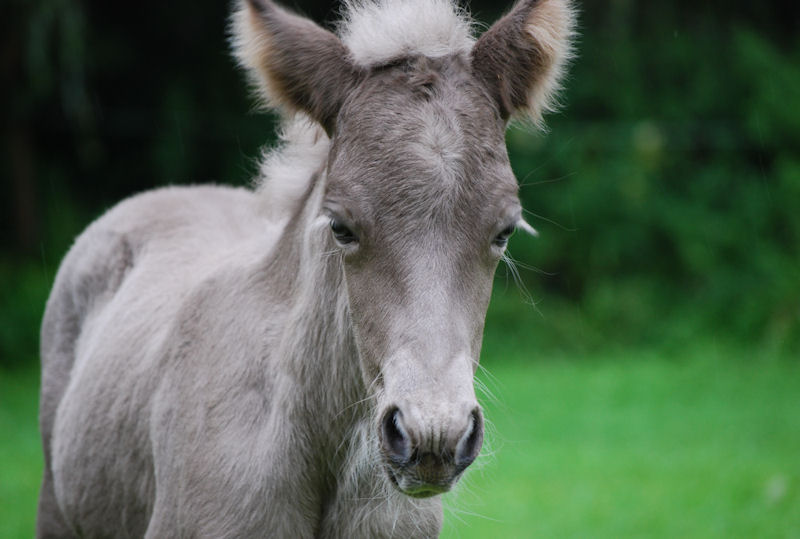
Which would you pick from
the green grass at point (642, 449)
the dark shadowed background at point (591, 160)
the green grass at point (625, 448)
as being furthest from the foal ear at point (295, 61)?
the dark shadowed background at point (591, 160)

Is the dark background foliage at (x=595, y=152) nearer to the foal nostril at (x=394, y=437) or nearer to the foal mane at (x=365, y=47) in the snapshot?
the foal mane at (x=365, y=47)

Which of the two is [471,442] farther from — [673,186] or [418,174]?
[673,186]

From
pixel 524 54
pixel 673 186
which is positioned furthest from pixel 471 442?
pixel 673 186

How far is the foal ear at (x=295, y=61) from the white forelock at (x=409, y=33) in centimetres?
9

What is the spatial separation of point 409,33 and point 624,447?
6.48 m

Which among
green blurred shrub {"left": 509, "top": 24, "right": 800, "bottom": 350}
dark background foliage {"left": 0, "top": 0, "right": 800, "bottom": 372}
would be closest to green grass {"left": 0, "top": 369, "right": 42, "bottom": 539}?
dark background foliage {"left": 0, "top": 0, "right": 800, "bottom": 372}

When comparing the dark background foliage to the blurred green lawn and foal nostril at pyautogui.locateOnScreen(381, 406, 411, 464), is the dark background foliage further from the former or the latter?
foal nostril at pyautogui.locateOnScreen(381, 406, 411, 464)

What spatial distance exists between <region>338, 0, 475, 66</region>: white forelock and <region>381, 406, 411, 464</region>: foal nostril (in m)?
1.17

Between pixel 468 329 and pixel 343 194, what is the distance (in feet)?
1.87

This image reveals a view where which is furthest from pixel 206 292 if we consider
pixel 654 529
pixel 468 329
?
Result: pixel 654 529

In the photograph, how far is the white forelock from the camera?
298 centimetres

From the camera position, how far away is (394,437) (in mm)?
2596

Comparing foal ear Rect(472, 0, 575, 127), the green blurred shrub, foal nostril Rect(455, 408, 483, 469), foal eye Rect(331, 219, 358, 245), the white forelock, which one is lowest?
the green blurred shrub

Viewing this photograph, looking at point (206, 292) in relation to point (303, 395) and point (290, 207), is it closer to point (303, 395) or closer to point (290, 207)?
point (290, 207)
